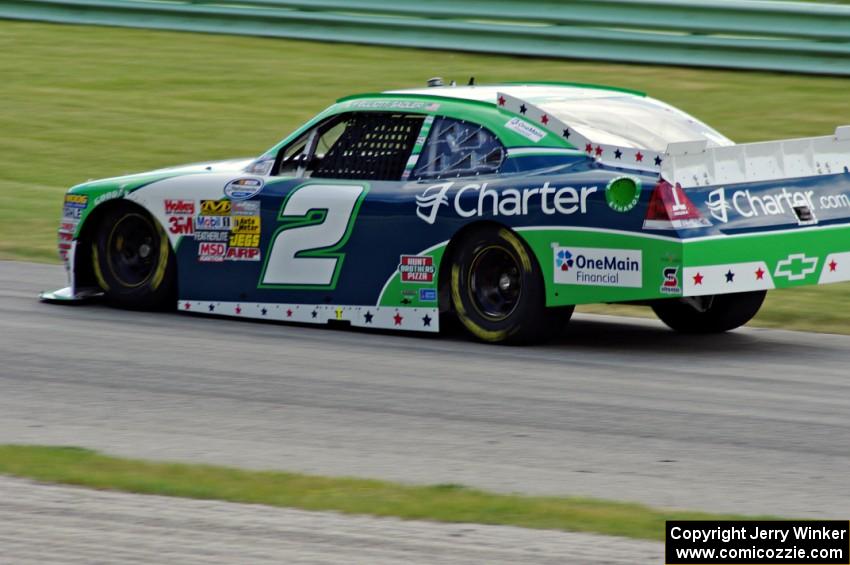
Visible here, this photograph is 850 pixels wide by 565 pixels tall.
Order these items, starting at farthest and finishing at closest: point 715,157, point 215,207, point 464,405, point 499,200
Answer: point 215,207
point 499,200
point 715,157
point 464,405

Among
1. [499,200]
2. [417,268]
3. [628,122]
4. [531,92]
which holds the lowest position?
[417,268]

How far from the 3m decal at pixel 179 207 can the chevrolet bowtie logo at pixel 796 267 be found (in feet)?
12.5

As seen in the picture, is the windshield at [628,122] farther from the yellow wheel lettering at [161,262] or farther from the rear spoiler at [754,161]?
the yellow wheel lettering at [161,262]

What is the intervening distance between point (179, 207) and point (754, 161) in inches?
148

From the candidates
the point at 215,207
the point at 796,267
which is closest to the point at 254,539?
the point at 796,267

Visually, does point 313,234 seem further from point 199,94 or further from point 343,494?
point 199,94

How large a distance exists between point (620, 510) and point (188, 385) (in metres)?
3.23

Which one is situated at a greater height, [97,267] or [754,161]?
[754,161]

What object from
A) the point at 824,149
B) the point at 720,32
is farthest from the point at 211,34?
the point at 824,149

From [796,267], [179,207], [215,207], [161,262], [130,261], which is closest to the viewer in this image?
[796,267]

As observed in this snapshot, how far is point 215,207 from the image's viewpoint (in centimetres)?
1069

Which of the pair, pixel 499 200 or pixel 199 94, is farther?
pixel 199 94

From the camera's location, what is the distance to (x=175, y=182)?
10898mm

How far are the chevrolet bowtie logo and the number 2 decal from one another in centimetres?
253
